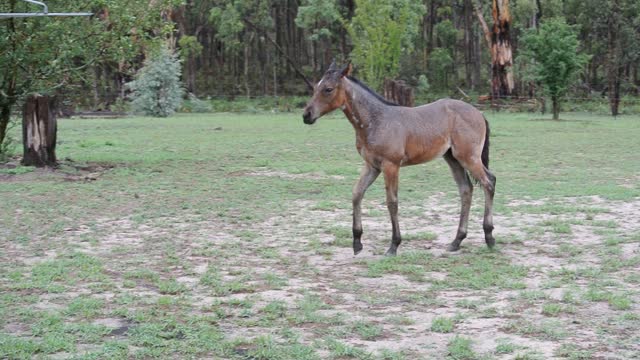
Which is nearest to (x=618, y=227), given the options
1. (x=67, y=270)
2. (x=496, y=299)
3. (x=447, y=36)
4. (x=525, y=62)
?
(x=496, y=299)

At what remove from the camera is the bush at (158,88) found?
3441 cm

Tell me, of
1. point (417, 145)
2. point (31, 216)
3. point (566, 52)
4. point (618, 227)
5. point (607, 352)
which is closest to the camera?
point (607, 352)

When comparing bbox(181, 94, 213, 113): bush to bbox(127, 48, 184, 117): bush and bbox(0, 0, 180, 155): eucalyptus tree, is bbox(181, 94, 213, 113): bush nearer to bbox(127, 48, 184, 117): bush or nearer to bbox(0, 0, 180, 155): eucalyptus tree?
bbox(127, 48, 184, 117): bush

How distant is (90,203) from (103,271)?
4.00m

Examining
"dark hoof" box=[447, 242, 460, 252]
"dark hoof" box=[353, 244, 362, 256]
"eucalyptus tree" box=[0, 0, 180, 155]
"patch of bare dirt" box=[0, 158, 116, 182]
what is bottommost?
"dark hoof" box=[447, 242, 460, 252]

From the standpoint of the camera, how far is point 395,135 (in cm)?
819

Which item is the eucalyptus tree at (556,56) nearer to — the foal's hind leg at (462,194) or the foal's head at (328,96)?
the foal's hind leg at (462,194)

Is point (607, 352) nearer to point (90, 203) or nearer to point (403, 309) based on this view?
point (403, 309)

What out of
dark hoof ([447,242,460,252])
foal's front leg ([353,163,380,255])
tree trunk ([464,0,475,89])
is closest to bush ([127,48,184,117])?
tree trunk ([464,0,475,89])

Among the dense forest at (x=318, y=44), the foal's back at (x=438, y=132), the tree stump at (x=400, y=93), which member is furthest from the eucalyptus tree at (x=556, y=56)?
the foal's back at (x=438, y=132)

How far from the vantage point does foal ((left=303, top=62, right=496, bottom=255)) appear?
815cm

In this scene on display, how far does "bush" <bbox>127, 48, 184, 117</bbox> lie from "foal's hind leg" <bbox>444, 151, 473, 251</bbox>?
88.8 feet

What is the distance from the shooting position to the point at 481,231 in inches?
368

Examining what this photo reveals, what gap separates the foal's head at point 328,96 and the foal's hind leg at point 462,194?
135cm
